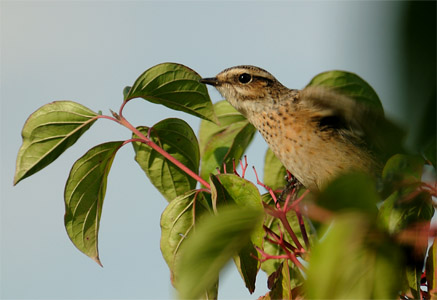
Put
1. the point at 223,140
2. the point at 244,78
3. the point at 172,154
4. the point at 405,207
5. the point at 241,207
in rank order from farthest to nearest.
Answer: the point at 244,78 → the point at 223,140 → the point at 172,154 → the point at 241,207 → the point at 405,207

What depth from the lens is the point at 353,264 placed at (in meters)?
1.02

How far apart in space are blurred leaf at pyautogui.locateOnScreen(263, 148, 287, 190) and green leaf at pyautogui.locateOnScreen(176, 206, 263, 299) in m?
2.30

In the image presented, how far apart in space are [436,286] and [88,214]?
188 cm

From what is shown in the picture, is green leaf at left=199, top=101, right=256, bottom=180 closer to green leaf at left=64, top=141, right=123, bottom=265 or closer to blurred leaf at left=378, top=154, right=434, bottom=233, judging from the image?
green leaf at left=64, top=141, right=123, bottom=265

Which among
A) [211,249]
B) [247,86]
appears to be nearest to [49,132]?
[247,86]

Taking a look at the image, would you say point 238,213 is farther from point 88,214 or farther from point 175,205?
point 88,214

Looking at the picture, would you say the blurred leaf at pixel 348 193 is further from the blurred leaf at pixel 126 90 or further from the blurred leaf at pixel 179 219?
the blurred leaf at pixel 126 90

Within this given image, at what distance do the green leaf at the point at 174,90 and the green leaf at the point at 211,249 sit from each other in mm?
1781

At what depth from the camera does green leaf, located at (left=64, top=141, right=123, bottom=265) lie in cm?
284

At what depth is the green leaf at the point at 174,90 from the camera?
9.36ft

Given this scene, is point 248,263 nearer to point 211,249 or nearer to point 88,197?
point 88,197

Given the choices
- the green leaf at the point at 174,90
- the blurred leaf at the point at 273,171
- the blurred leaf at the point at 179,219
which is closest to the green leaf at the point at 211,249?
the blurred leaf at the point at 179,219

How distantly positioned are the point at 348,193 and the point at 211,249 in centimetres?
40

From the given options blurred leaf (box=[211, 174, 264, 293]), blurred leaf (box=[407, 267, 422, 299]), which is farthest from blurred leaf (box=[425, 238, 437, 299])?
blurred leaf (box=[211, 174, 264, 293])
